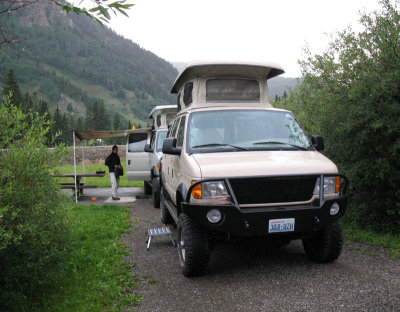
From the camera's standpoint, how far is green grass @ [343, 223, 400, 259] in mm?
5434

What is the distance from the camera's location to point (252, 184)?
421cm

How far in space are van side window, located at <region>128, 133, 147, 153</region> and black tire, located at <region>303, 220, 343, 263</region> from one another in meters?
9.88

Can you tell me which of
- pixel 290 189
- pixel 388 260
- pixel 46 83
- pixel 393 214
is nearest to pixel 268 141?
pixel 290 189

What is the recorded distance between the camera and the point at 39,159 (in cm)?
410

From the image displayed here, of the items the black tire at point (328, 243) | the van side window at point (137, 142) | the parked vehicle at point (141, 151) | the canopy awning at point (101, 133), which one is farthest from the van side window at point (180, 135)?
the van side window at point (137, 142)

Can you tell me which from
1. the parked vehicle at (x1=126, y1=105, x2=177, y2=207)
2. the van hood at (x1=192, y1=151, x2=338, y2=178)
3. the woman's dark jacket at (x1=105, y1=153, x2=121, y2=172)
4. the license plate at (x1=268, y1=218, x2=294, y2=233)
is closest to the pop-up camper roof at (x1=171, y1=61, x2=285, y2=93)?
the van hood at (x1=192, y1=151, x2=338, y2=178)

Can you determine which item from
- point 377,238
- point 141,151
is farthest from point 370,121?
point 141,151

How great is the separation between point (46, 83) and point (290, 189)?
8402 inches

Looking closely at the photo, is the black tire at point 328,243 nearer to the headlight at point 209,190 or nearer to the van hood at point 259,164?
the van hood at point 259,164

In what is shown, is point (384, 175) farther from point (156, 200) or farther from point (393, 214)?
point (156, 200)

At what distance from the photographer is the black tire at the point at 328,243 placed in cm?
468

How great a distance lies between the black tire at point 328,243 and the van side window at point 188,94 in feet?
11.3

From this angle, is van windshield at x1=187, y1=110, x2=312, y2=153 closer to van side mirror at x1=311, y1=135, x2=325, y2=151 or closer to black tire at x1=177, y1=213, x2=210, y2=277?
van side mirror at x1=311, y1=135, x2=325, y2=151

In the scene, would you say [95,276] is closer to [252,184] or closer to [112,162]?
[252,184]
